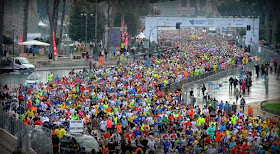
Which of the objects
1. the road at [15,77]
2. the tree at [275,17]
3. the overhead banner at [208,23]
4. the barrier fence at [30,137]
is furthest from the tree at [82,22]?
the barrier fence at [30,137]

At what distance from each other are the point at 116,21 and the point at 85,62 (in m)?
37.5

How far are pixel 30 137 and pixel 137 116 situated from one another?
6667 millimetres

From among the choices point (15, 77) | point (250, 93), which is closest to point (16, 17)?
point (15, 77)

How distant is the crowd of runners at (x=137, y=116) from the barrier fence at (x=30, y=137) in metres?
1.12

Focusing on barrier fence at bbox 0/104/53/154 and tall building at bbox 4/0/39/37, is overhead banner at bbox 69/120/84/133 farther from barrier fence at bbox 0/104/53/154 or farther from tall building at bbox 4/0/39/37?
tall building at bbox 4/0/39/37

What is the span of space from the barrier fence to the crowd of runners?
3.68 ft

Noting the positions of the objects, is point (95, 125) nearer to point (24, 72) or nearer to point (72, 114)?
point (72, 114)

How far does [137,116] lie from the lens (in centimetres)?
2906

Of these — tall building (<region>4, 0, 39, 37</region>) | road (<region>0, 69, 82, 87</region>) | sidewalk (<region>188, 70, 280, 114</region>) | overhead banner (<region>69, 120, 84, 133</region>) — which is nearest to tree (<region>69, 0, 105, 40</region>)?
tall building (<region>4, 0, 39, 37</region>)

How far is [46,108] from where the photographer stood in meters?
30.4

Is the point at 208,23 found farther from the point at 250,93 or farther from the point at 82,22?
the point at 250,93

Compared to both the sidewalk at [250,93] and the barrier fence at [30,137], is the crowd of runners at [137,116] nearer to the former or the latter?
the barrier fence at [30,137]

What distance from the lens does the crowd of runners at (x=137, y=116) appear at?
2420 cm

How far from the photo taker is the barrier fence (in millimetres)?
22906
